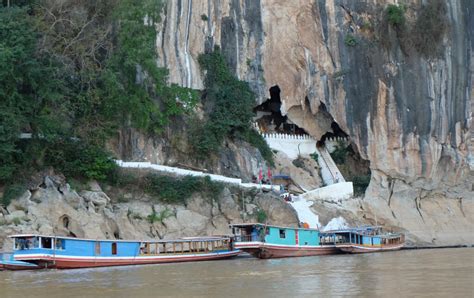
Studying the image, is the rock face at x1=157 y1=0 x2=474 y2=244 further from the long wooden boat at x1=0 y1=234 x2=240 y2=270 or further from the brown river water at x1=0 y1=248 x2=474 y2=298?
the brown river water at x1=0 y1=248 x2=474 y2=298

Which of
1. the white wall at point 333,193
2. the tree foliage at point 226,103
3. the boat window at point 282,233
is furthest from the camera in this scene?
the white wall at point 333,193

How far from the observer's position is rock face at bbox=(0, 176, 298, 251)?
2775 cm

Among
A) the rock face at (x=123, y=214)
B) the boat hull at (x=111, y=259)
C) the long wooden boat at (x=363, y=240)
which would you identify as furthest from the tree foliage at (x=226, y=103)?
the boat hull at (x=111, y=259)

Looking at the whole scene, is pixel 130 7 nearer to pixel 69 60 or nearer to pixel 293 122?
pixel 69 60

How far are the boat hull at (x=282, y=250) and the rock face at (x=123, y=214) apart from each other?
2.29 metres

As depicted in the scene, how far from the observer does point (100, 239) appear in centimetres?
2719

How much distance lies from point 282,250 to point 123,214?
214 inches

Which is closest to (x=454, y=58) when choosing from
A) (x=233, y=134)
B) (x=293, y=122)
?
(x=293, y=122)

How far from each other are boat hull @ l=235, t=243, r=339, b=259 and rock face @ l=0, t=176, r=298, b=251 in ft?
7.50

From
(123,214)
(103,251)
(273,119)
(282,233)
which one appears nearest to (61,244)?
(103,251)

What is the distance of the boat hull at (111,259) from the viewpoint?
24.8 metres

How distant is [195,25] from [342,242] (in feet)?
34.8

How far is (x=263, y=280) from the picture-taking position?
20062 millimetres

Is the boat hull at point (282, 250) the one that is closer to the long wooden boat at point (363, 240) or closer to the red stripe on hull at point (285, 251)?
the red stripe on hull at point (285, 251)
